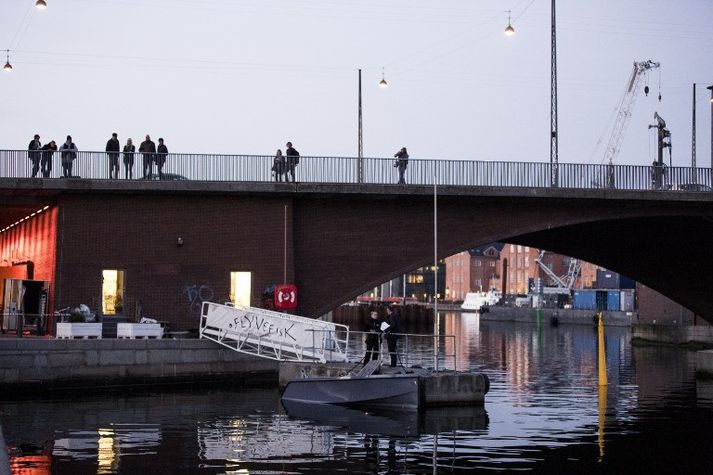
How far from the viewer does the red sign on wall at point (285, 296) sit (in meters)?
46.6

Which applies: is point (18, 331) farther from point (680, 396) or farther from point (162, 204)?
point (680, 396)

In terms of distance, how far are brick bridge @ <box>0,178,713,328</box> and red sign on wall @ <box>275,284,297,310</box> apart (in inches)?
42.6

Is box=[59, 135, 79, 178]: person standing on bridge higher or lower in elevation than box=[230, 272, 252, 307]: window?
higher

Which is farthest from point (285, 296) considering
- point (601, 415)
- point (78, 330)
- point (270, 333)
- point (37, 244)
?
point (601, 415)

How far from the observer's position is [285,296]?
4669cm

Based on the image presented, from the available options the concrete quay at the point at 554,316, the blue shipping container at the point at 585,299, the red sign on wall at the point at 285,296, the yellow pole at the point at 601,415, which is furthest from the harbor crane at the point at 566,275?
the yellow pole at the point at 601,415

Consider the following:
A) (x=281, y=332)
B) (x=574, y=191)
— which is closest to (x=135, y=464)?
(x=281, y=332)

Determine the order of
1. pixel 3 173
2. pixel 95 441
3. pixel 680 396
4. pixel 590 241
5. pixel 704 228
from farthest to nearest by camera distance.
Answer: pixel 590 241
pixel 704 228
pixel 3 173
pixel 680 396
pixel 95 441

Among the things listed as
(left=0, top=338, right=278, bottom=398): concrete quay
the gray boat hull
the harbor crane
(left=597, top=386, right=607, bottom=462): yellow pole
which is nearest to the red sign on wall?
(left=0, top=338, right=278, bottom=398): concrete quay

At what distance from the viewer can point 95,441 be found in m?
28.1

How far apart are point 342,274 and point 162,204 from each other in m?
8.13

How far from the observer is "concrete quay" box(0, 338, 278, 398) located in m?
39.4

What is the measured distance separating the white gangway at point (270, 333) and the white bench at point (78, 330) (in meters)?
3.87

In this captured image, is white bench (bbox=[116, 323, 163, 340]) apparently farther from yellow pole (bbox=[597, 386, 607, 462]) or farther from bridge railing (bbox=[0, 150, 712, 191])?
yellow pole (bbox=[597, 386, 607, 462])
